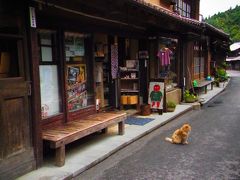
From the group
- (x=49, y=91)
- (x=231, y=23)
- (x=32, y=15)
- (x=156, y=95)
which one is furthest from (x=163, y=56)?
(x=231, y=23)

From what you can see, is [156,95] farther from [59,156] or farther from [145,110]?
[59,156]

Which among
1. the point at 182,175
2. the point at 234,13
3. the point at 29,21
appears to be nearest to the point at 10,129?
the point at 29,21

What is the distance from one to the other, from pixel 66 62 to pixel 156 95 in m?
4.59

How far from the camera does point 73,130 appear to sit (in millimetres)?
6398

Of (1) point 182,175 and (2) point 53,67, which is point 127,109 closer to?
(2) point 53,67

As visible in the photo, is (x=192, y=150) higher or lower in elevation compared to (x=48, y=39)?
lower

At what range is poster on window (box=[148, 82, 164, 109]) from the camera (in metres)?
11.2

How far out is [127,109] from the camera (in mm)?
11555

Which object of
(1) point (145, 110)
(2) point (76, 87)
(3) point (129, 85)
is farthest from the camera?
(3) point (129, 85)

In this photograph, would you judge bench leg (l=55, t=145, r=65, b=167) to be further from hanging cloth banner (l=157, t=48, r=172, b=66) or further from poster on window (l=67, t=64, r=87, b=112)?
hanging cloth banner (l=157, t=48, r=172, b=66)

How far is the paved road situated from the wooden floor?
82 centimetres

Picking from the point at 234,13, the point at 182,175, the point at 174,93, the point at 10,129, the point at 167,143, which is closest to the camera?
the point at 10,129

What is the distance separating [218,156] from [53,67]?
13.4 feet

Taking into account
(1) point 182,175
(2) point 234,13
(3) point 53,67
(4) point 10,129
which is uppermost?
(2) point 234,13
